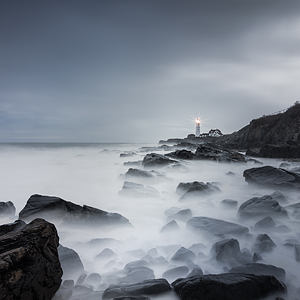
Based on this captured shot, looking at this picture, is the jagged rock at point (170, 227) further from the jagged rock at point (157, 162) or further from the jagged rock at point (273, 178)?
the jagged rock at point (157, 162)

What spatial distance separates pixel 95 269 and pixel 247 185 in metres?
8.49

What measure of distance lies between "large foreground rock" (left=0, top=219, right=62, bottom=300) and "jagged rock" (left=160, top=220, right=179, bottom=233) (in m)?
2.97

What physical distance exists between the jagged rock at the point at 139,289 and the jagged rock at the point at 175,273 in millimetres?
518

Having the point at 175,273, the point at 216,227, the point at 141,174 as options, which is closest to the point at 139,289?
the point at 175,273

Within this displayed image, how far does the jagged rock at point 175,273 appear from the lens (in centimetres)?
405

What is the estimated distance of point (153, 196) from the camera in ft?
30.3

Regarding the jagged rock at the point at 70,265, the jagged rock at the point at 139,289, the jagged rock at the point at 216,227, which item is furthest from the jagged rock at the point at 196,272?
the jagged rock at the point at 70,265

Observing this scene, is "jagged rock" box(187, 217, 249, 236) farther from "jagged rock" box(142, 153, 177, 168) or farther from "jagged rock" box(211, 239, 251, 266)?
"jagged rock" box(142, 153, 177, 168)

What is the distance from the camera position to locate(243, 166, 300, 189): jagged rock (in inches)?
382

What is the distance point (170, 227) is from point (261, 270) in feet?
8.31

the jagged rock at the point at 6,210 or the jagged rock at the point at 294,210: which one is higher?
the jagged rock at the point at 294,210

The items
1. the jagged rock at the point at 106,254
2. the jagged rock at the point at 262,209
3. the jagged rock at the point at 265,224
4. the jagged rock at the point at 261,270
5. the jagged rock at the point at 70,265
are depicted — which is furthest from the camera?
the jagged rock at the point at 262,209

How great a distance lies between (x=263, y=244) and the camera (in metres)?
4.88

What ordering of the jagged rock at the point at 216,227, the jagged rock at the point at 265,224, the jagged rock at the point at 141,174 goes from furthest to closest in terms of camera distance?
the jagged rock at the point at 141,174
the jagged rock at the point at 265,224
the jagged rock at the point at 216,227
